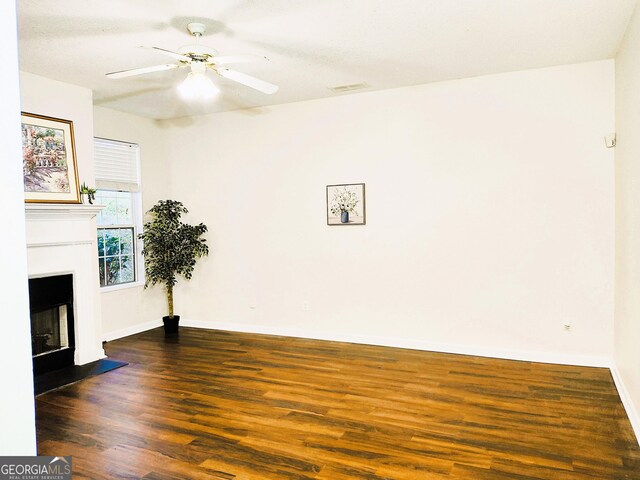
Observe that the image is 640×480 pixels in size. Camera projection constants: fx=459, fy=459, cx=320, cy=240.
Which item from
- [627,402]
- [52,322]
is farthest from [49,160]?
[627,402]

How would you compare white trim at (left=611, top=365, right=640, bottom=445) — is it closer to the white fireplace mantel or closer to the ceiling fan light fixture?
the ceiling fan light fixture

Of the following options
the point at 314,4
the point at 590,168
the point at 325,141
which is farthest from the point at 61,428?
the point at 590,168

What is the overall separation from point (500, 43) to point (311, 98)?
2.17 metres

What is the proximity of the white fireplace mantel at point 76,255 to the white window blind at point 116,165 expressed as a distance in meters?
0.86

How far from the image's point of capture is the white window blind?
530cm

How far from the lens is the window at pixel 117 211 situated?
211 inches

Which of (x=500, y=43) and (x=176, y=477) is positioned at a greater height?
(x=500, y=43)

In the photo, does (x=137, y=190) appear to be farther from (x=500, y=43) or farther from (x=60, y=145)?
(x=500, y=43)

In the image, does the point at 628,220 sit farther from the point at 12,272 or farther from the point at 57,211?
the point at 57,211

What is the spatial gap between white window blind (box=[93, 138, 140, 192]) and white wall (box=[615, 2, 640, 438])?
16.6ft

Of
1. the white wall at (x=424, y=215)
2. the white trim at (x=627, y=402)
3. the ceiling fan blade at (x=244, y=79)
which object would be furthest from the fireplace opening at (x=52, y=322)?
the white trim at (x=627, y=402)

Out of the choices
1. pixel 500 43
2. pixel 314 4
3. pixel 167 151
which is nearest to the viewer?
pixel 314 4

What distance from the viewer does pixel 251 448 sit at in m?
2.75

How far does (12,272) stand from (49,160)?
4.12 metres
